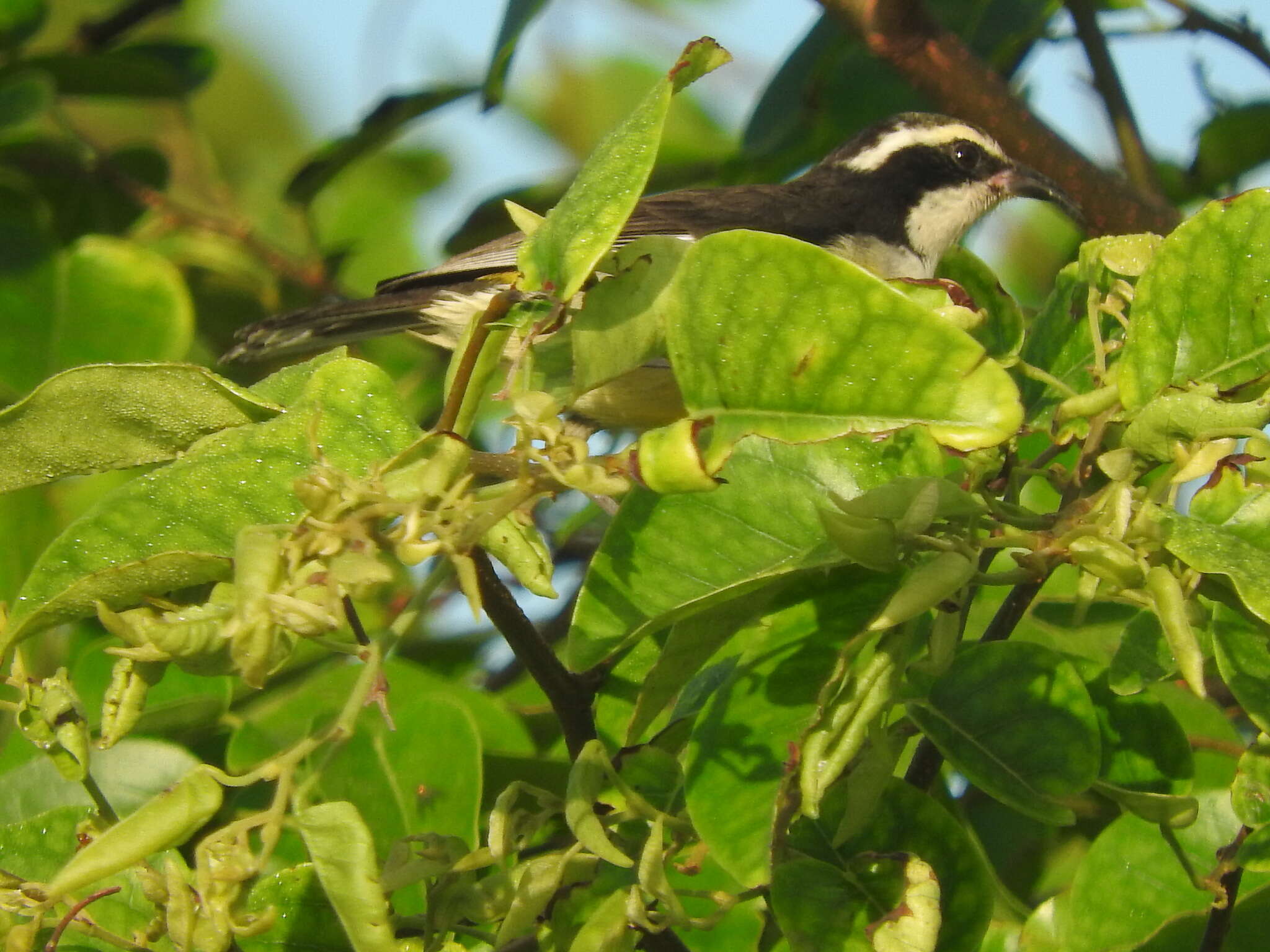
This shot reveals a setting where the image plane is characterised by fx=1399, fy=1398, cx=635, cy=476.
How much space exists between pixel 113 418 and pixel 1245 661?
1308mm

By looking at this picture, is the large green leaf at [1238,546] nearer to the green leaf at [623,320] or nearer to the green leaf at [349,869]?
the green leaf at [623,320]

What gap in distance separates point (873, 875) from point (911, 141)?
149 inches

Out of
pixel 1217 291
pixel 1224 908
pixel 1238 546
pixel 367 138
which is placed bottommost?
pixel 1224 908

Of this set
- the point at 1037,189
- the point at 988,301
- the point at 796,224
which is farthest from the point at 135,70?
the point at 988,301

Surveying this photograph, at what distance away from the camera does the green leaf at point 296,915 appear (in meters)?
1.79

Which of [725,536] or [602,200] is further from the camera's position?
[725,536]

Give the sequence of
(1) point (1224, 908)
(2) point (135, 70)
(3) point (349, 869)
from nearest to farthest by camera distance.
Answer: (3) point (349, 869) < (1) point (1224, 908) < (2) point (135, 70)

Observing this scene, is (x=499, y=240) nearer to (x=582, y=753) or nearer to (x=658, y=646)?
(x=658, y=646)

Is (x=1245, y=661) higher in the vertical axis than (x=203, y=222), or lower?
higher

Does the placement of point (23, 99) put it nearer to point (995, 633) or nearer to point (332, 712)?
point (332, 712)

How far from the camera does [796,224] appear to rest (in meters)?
4.61

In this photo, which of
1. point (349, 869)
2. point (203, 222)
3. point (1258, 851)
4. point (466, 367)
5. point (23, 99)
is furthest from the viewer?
point (203, 222)

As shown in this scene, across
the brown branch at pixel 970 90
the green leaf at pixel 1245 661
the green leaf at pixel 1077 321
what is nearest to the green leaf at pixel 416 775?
the green leaf at pixel 1077 321

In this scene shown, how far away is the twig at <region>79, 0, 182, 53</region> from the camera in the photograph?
459 centimetres
